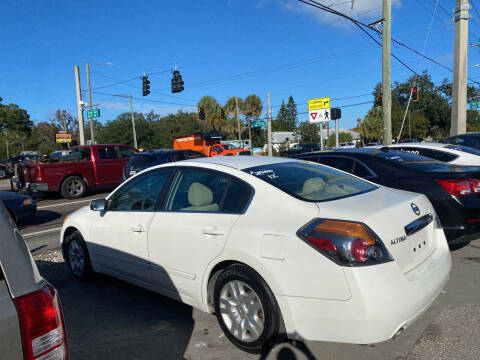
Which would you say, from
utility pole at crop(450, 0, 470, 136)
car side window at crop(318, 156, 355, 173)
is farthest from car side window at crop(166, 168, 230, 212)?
utility pole at crop(450, 0, 470, 136)

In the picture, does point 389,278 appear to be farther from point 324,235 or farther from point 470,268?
point 470,268

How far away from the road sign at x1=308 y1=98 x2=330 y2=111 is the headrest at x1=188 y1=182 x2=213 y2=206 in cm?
978

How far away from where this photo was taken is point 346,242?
7.82 feet

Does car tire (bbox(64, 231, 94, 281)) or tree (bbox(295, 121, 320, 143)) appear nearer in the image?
car tire (bbox(64, 231, 94, 281))

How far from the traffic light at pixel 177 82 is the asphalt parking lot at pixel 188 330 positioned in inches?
716

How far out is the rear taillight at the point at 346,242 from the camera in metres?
2.37

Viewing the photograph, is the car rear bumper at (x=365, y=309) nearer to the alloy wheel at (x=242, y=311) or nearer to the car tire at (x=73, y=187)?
the alloy wheel at (x=242, y=311)

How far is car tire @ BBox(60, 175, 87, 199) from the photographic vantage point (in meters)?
12.7

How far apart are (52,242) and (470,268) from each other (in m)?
6.60

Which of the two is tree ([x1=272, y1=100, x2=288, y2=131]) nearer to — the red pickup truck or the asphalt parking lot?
the red pickup truck

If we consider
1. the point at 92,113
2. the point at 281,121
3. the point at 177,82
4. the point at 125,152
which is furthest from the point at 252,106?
the point at 281,121

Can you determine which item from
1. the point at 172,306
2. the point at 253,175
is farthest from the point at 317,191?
the point at 172,306

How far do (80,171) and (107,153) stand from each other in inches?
49.6

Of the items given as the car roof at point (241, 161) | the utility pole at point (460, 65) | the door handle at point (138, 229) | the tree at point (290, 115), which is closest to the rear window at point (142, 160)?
the door handle at point (138, 229)
